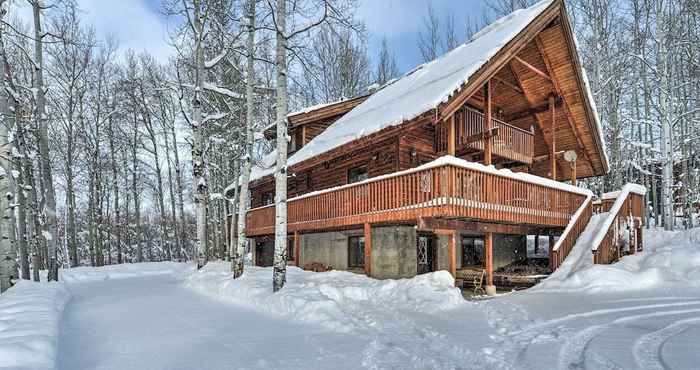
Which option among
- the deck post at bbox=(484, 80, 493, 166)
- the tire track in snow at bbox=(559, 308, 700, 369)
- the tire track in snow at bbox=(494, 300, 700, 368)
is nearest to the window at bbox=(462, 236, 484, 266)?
the deck post at bbox=(484, 80, 493, 166)

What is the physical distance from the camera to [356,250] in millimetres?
14633

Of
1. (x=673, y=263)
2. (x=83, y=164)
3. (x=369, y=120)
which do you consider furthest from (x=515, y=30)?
(x=83, y=164)

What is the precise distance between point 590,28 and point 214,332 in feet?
78.2

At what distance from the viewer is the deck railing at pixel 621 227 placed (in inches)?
411

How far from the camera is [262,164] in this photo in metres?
21.7

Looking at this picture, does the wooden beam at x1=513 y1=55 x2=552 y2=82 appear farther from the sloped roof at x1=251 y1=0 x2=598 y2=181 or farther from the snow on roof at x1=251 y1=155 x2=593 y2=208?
the snow on roof at x1=251 y1=155 x2=593 y2=208

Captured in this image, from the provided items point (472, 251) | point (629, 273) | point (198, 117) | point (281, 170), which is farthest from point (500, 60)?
point (198, 117)

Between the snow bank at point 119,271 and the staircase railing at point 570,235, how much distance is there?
16708 mm

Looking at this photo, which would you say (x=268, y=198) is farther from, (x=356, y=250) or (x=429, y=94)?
(x=429, y=94)

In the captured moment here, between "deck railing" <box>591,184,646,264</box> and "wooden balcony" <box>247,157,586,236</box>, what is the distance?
1262mm

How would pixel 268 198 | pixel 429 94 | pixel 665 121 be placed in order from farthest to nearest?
pixel 268 198 → pixel 665 121 → pixel 429 94

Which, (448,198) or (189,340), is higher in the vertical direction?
(448,198)

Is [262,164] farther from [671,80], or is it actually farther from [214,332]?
[671,80]

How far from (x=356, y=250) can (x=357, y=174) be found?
9.51 feet
